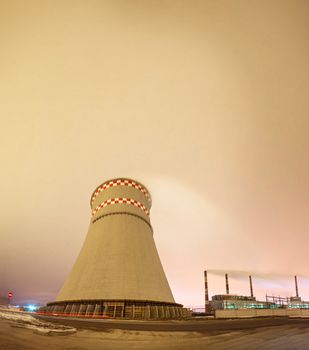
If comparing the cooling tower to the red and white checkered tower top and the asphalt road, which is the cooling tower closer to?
the red and white checkered tower top

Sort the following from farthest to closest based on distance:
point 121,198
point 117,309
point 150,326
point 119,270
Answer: point 121,198 < point 119,270 < point 117,309 < point 150,326

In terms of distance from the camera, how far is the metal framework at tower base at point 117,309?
240 inches

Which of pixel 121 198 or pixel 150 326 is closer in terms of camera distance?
pixel 150 326

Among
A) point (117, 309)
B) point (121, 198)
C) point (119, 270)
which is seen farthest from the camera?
point (121, 198)

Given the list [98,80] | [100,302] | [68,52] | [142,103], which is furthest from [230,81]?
[100,302]

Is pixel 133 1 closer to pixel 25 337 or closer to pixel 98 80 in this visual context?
pixel 98 80

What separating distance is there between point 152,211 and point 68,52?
7.79 m

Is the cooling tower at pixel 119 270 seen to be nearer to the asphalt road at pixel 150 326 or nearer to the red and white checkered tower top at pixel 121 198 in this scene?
the red and white checkered tower top at pixel 121 198

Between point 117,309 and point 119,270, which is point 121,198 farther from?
point 117,309

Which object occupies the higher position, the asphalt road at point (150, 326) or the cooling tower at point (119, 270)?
the cooling tower at point (119, 270)

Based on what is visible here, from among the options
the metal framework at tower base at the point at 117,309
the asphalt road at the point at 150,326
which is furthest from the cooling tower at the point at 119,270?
the asphalt road at the point at 150,326

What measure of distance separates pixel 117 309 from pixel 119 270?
42.1 inches

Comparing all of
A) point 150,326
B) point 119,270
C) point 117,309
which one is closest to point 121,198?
point 119,270

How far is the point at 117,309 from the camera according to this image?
6230 millimetres
